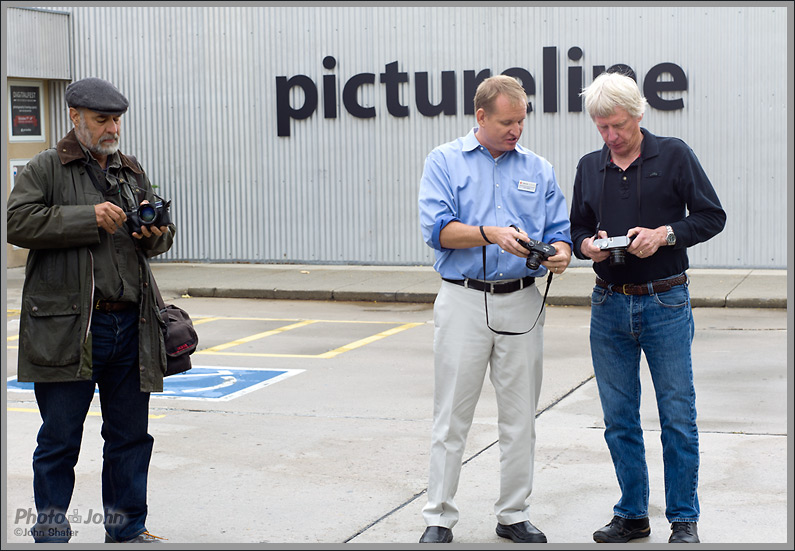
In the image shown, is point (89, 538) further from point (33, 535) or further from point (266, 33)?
point (266, 33)

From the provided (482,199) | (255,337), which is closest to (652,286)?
(482,199)

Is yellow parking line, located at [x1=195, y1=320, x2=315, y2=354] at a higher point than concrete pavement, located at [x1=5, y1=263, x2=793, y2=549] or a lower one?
lower

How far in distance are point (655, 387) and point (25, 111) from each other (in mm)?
16617

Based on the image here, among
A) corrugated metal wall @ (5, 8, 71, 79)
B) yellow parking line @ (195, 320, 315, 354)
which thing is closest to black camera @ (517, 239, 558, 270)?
yellow parking line @ (195, 320, 315, 354)

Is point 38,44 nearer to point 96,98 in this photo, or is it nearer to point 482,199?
point 96,98

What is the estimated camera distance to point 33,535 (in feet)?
15.3

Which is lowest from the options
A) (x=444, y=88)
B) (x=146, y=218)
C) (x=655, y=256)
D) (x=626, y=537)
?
(x=626, y=537)

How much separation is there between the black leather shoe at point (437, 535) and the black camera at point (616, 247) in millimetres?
1392

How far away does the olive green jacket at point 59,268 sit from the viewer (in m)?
4.51

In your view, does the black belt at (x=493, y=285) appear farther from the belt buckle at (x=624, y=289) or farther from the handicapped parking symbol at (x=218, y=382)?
the handicapped parking symbol at (x=218, y=382)

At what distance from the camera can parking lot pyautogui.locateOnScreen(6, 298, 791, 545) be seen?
17.3 feet

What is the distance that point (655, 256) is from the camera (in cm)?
482

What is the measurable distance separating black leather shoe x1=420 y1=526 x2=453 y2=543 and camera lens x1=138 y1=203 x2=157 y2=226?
1.80m

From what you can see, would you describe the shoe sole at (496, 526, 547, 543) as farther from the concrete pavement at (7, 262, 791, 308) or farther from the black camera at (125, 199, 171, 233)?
the concrete pavement at (7, 262, 791, 308)
